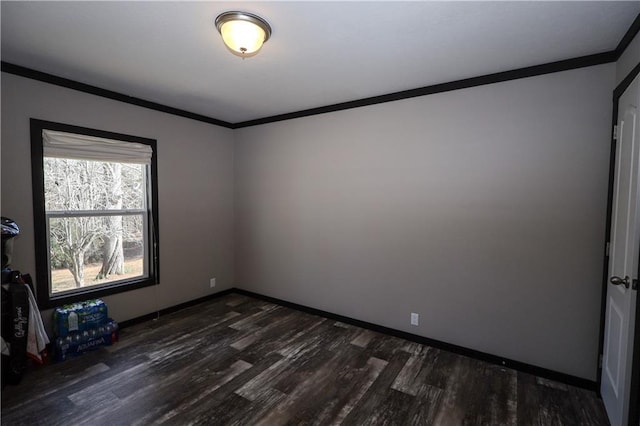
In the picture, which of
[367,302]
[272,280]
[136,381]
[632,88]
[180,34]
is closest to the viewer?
[632,88]

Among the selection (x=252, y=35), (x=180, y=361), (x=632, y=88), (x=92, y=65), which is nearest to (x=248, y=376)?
(x=180, y=361)

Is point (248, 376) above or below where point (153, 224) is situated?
below

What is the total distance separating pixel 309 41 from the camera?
2.10m

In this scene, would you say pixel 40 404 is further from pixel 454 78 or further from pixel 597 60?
pixel 597 60

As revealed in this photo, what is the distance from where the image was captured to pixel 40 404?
213cm

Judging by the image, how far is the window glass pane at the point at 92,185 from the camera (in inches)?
113

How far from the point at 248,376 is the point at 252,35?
2.55 metres

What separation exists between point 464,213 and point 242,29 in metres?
2.35

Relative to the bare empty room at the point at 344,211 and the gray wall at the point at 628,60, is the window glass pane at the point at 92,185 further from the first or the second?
the gray wall at the point at 628,60

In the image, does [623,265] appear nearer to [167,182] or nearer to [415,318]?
[415,318]

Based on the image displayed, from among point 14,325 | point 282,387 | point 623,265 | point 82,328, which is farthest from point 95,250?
point 623,265

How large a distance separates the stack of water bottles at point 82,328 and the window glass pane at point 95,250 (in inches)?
11.5

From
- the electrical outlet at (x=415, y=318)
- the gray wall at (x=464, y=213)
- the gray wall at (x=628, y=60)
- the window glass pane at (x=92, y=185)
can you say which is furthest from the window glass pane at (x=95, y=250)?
the gray wall at (x=628, y=60)

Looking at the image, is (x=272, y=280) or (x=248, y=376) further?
(x=272, y=280)
